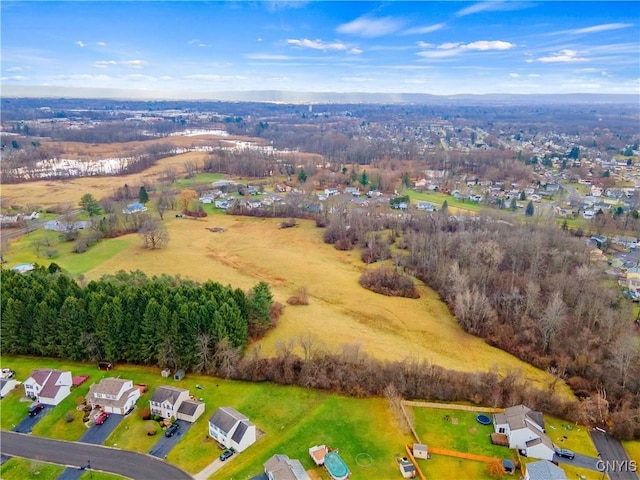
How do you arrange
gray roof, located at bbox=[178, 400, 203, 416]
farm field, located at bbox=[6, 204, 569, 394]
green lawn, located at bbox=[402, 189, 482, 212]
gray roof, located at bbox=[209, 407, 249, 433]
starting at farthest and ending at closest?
green lawn, located at bbox=[402, 189, 482, 212]
farm field, located at bbox=[6, 204, 569, 394]
gray roof, located at bbox=[178, 400, 203, 416]
gray roof, located at bbox=[209, 407, 249, 433]

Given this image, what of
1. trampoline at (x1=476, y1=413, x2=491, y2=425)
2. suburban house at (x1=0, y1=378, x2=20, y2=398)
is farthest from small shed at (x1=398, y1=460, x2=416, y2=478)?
suburban house at (x1=0, y1=378, x2=20, y2=398)

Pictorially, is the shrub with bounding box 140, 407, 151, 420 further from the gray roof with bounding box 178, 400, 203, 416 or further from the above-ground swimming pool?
the above-ground swimming pool

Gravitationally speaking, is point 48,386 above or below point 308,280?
above

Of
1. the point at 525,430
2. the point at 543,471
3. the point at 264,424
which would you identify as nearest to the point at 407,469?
the point at 543,471

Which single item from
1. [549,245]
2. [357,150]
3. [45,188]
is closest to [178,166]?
[45,188]

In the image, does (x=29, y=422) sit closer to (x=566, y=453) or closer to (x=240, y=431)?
(x=240, y=431)

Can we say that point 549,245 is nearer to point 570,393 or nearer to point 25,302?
point 570,393
